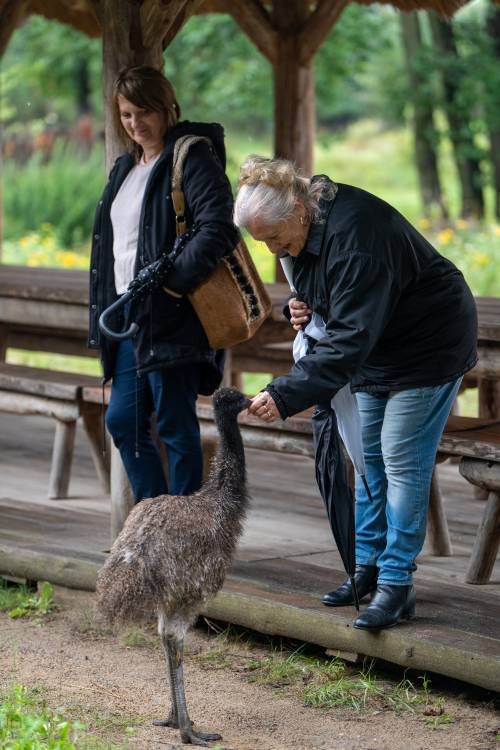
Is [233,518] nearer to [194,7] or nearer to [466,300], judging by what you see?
[466,300]

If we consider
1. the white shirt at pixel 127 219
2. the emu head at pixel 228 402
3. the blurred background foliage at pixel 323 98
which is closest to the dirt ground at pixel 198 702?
the emu head at pixel 228 402

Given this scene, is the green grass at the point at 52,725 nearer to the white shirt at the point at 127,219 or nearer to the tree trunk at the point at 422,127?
the white shirt at the point at 127,219

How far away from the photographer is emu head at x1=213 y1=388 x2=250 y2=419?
4285mm

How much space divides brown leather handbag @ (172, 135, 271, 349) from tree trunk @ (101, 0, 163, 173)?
2.32ft

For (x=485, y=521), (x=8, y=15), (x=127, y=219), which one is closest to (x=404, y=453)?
(x=485, y=521)

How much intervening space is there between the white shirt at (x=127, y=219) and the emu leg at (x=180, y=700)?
159cm

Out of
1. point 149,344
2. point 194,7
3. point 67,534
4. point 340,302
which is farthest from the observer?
point 67,534

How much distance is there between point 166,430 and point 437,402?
120 centimetres

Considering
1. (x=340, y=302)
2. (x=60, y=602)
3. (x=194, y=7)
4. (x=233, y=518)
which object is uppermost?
(x=194, y=7)

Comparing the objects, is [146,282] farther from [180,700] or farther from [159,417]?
[180,700]

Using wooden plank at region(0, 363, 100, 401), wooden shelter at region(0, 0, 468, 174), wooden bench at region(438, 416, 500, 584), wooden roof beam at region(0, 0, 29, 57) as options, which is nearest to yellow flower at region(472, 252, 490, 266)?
wooden shelter at region(0, 0, 468, 174)

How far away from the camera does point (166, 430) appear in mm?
5055

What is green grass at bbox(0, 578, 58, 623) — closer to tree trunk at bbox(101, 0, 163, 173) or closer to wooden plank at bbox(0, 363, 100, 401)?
wooden plank at bbox(0, 363, 100, 401)

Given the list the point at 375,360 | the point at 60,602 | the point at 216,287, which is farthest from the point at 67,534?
the point at 375,360
